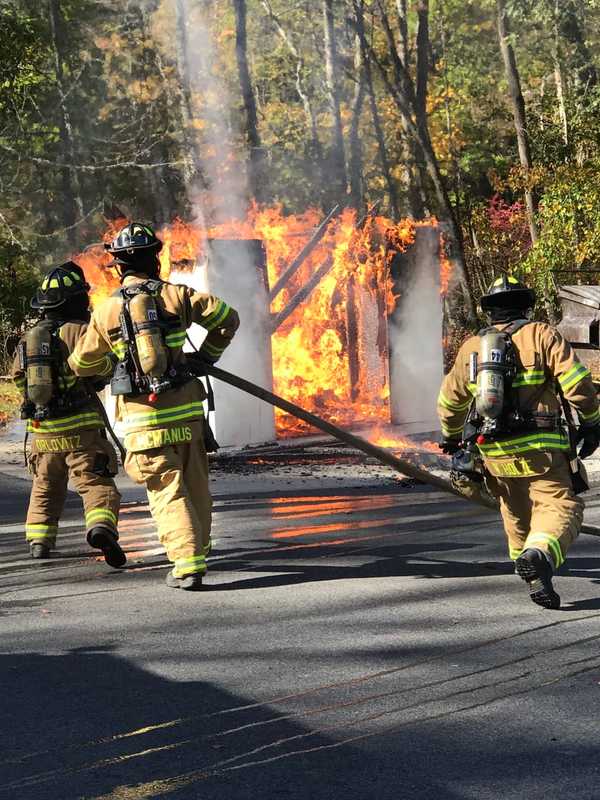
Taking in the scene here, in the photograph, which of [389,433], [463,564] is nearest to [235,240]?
[389,433]

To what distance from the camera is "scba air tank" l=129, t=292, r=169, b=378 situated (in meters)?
6.37

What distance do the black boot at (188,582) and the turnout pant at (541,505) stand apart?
1.55m

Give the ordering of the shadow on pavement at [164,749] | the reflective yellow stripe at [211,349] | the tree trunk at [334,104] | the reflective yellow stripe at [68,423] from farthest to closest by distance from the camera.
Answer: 1. the tree trunk at [334,104]
2. the reflective yellow stripe at [68,423]
3. the reflective yellow stripe at [211,349]
4. the shadow on pavement at [164,749]

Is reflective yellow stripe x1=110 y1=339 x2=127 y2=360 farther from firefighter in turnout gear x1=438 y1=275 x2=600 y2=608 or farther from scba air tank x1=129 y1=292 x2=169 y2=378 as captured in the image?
firefighter in turnout gear x1=438 y1=275 x2=600 y2=608

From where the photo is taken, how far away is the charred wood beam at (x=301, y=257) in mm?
14617

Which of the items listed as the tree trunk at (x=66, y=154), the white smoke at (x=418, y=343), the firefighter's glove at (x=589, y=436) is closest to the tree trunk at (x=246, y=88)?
the white smoke at (x=418, y=343)

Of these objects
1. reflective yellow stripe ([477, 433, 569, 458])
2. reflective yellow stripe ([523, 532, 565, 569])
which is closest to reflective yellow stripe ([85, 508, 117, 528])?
reflective yellow stripe ([477, 433, 569, 458])

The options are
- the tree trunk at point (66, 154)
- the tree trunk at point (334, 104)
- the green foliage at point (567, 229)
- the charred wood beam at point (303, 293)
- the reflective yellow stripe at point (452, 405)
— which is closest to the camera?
the reflective yellow stripe at point (452, 405)

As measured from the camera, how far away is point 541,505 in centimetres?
602

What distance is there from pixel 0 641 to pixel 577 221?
15000 mm

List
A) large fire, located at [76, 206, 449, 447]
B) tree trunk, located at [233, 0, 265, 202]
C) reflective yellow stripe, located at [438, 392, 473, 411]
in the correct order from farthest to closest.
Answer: tree trunk, located at [233, 0, 265, 202]
large fire, located at [76, 206, 449, 447]
reflective yellow stripe, located at [438, 392, 473, 411]

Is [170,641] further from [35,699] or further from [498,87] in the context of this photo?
[498,87]

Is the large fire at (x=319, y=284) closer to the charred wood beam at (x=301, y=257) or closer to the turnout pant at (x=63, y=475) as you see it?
the charred wood beam at (x=301, y=257)

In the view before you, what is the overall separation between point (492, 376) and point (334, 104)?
1934 centimetres
